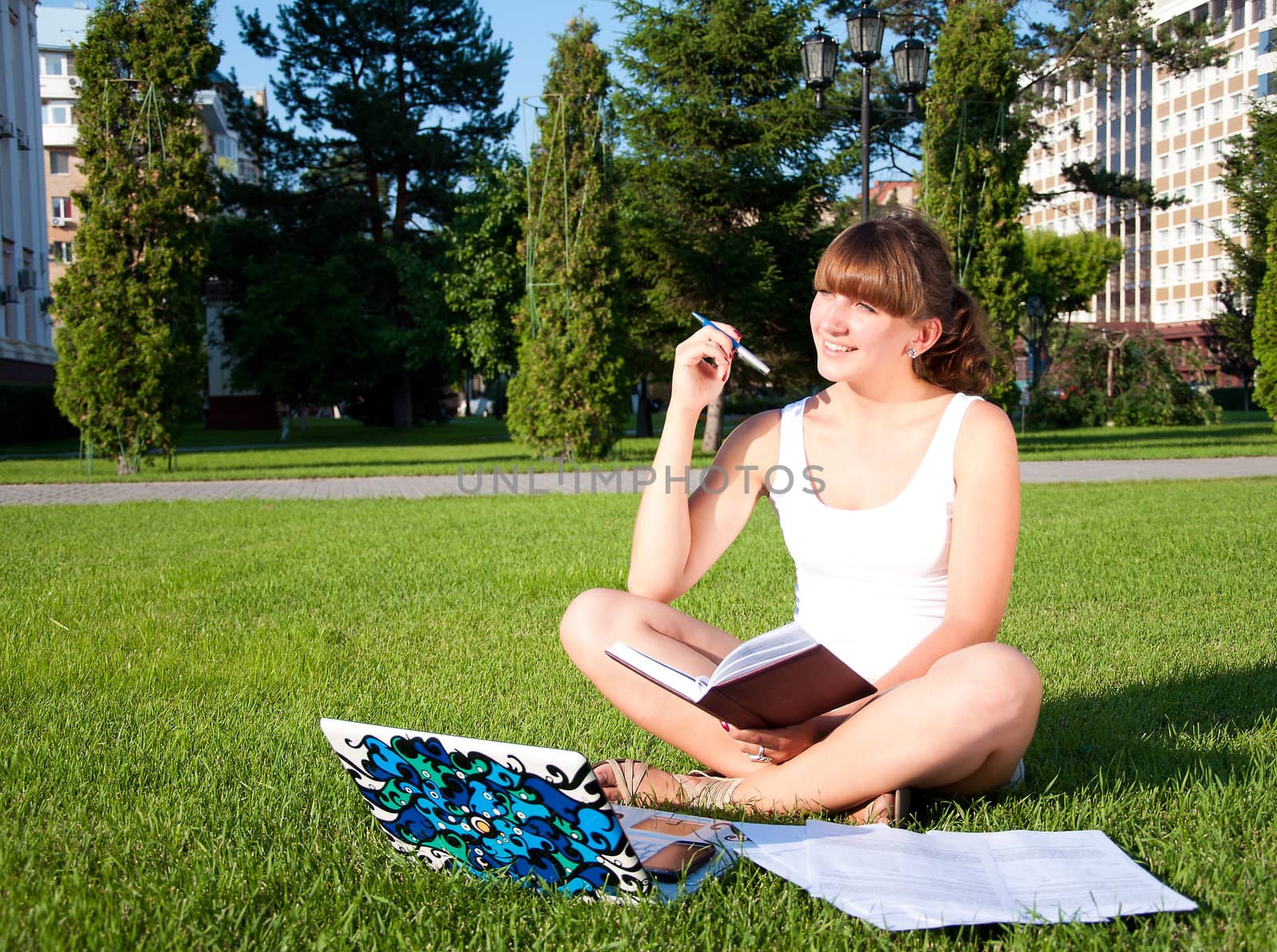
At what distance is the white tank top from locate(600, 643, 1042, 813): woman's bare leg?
10.2 inches

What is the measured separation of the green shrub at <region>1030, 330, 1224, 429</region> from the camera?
27359 millimetres

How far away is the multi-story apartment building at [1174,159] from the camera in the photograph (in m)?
64.9

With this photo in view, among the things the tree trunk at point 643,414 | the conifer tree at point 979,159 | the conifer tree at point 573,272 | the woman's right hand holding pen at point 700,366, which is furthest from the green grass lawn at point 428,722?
the tree trunk at point 643,414

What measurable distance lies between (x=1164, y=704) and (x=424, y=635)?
303 cm

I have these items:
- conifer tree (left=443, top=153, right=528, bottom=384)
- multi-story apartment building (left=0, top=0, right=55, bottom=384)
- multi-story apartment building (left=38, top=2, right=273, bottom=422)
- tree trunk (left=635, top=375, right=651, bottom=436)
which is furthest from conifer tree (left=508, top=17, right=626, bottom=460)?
multi-story apartment building (left=38, top=2, right=273, bottom=422)

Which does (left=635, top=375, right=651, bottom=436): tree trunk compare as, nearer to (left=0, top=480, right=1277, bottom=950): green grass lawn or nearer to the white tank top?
(left=0, top=480, right=1277, bottom=950): green grass lawn

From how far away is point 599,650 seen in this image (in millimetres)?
2740

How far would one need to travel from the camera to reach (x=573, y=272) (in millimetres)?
17188

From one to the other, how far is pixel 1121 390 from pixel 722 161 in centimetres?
1415

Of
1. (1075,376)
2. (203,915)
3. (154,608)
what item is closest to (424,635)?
(154,608)

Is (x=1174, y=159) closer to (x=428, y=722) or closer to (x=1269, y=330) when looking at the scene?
(x=1269, y=330)

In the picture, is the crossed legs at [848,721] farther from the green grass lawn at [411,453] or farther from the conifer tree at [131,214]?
the conifer tree at [131,214]

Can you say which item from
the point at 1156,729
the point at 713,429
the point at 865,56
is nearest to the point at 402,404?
the point at 713,429

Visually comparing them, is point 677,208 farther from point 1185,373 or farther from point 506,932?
point 506,932
